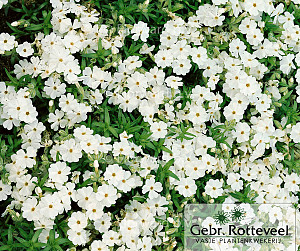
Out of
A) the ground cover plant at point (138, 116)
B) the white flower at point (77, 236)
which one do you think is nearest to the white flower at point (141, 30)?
the ground cover plant at point (138, 116)

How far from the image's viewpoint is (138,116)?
10.3ft

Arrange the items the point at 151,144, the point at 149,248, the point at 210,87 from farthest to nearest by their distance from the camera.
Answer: the point at 210,87, the point at 151,144, the point at 149,248

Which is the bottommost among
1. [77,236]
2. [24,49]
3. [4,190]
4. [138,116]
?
[77,236]

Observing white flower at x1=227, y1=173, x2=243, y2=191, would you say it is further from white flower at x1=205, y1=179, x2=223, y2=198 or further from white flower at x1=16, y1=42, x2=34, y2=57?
white flower at x1=16, y1=42, x2=34, y2=57

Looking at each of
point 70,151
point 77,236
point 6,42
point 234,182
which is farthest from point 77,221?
point 6,42

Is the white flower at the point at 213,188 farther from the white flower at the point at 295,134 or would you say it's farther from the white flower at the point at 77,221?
the white flower at the point at 77,221

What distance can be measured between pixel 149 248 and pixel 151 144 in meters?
0.68

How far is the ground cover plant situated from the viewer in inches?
111

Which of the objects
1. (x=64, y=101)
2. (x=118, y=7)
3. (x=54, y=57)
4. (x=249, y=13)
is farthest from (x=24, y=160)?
(x=249, y=13)

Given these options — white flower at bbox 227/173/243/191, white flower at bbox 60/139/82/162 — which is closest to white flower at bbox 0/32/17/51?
white flower at bbox 60/139/82/162

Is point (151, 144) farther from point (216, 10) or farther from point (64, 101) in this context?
point (216, 10)

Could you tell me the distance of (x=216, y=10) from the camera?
10.9 feet

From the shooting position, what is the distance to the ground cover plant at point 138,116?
2809 mm

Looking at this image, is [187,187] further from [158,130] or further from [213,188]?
[158,130]
